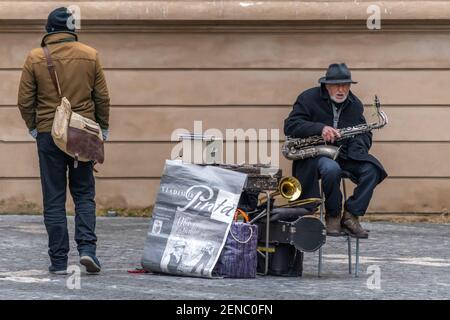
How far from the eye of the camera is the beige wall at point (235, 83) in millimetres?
13570

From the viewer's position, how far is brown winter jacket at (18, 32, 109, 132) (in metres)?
9.20

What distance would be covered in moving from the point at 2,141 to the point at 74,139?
4.74 metres

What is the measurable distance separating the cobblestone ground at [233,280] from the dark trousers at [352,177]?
Result: 0.53m

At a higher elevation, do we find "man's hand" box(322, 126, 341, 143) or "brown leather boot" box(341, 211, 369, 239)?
"man's hand" box(322, 126, 341, 143)

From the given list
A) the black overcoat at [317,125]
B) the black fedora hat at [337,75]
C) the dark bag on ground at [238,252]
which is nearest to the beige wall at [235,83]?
the black overcoat at [317,125]

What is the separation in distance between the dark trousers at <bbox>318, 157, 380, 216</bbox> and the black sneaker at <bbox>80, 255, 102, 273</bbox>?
174 centimetres

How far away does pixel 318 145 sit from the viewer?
954 cm

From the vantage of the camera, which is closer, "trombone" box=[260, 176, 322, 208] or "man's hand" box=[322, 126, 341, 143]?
"trombone" box=[260, 176, 322, 208]

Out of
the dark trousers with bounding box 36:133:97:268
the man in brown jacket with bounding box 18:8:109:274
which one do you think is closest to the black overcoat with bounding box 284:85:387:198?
the man in brown jacket with bounding box 18:8:109:274

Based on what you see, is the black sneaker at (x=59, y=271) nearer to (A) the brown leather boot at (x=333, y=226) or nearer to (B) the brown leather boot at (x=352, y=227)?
(A) the brown leather boot at (x=333, y=226)

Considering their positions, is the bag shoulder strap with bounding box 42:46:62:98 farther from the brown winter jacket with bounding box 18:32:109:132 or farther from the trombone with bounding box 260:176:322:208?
the trombone with bounding box 260:176:322:208

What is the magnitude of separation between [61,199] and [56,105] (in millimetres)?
701
